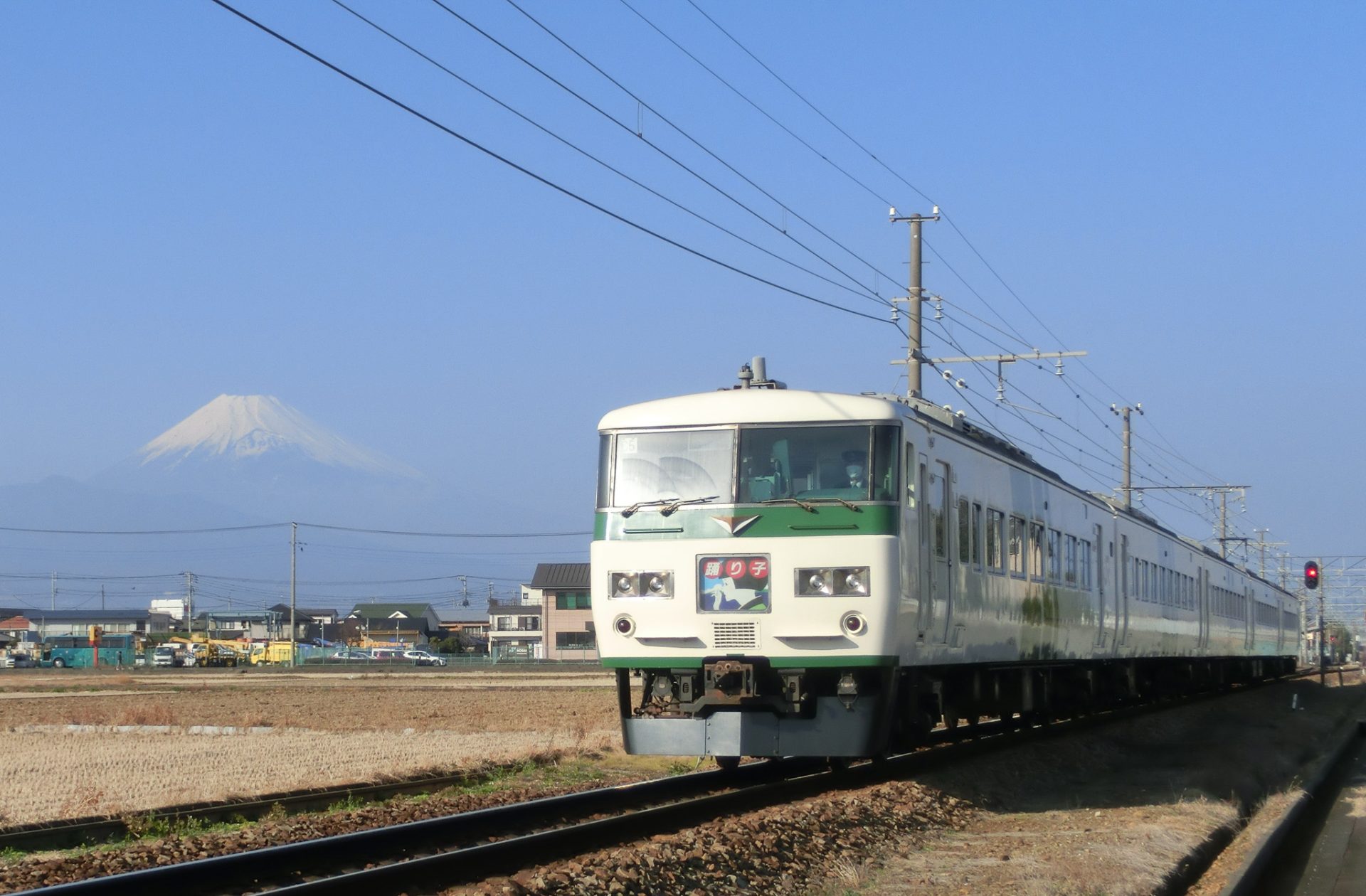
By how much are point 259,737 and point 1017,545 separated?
12348 millimetres

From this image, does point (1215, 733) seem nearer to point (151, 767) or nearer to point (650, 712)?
point (650, 712)

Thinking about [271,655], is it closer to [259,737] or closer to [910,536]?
[259,737]

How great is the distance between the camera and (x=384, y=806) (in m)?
13.1

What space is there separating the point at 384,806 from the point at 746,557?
3622 millimetres

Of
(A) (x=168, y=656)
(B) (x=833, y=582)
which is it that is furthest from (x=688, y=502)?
(A) (x=168, y=656)

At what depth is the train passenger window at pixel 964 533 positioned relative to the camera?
1444cm

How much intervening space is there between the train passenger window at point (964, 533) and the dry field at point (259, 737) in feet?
18.2

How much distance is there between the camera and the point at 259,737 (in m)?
23.6

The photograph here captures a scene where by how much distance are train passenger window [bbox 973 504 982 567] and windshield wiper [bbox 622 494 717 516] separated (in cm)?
336

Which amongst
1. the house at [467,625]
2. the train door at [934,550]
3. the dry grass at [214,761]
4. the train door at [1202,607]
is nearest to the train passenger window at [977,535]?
the train door at [934,550]

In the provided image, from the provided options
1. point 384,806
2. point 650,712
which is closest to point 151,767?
point 384,806

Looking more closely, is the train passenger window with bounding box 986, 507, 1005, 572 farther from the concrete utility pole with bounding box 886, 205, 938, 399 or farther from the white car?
the white car

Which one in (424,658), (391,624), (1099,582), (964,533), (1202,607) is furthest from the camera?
(391,624)

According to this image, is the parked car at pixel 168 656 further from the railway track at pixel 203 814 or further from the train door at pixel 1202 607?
the railway track at pixel 203 814
